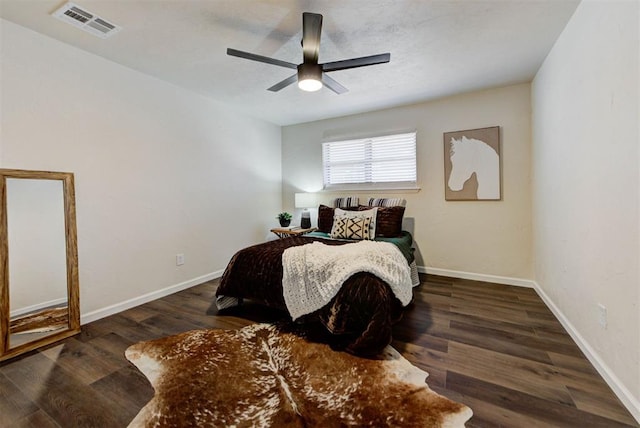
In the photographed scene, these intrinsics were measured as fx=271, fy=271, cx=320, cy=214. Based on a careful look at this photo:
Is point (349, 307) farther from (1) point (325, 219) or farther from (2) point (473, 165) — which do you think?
(2) point (473, 165)

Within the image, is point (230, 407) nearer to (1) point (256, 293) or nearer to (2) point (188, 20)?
(1) point (256, 293)

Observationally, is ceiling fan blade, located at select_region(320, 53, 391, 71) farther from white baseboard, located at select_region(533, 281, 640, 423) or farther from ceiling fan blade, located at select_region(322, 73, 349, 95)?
white baseboard, located at select_region(533, 281, 640, 423)

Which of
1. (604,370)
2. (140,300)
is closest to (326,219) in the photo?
(140,300)

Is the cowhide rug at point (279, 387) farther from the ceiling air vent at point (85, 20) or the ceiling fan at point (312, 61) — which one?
the ceiling air vent at point (85, 20)

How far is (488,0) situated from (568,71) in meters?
0.92

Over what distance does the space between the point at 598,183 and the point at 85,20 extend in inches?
148

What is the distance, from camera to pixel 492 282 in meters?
3.45

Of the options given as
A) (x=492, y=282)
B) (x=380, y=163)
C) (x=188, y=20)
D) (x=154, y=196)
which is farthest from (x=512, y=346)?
(x=154, y=196)

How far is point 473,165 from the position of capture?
349 cm

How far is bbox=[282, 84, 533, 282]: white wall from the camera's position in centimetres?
328

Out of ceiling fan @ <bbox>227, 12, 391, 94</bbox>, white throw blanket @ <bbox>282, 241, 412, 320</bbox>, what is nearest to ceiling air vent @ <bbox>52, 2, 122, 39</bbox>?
ceiling fan @ <bbox>227, 12, 391, 94</bbox>

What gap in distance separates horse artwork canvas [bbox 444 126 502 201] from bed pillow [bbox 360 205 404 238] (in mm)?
785

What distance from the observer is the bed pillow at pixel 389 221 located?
11.3 feet

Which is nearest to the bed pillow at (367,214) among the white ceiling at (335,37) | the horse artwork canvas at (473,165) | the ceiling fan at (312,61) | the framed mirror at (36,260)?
the horse artwork canvas at (473,165)
